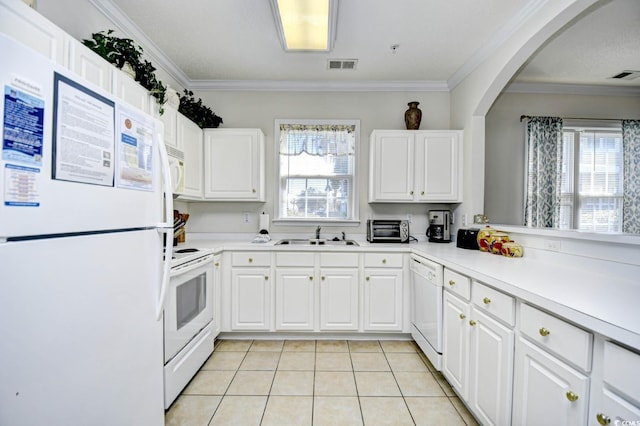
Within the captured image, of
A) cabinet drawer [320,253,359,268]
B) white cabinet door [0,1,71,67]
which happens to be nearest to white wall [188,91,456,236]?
cabinet drawer [320,253,359,268]

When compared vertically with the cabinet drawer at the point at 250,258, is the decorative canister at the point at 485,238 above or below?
above

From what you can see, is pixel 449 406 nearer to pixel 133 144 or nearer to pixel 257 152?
pixel 133 144

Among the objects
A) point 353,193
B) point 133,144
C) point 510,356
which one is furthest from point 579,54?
point 133,144

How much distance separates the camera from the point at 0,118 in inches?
24.5

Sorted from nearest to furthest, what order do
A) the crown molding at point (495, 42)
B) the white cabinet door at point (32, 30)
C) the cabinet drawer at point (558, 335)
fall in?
1. the cabinet drawer at point (558, 335)
2. the white cabinet door at point (32, 30)
3. the crown molding at point (495, 42)

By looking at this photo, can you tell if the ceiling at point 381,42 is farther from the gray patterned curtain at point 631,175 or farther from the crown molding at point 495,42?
the gray patterned curtain at point 631,175

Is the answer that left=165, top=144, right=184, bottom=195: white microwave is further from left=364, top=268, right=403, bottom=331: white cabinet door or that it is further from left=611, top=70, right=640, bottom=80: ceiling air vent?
left=611, top=70, right=640, bottom=80: ceiling air vent

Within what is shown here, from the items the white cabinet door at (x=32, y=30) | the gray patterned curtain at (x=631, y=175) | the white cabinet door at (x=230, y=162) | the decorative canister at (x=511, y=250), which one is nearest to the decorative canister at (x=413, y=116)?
the decorative canister at (x=511, y=250)

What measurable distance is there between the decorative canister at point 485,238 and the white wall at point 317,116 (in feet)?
3.01

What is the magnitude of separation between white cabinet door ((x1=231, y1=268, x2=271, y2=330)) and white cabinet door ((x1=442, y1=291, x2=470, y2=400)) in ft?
5.13

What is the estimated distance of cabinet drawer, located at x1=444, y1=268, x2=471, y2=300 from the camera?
1.70m

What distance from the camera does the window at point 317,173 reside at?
3.27m

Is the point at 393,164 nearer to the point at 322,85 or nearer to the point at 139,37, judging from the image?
the point at 322,85

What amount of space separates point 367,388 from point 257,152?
242 cm
